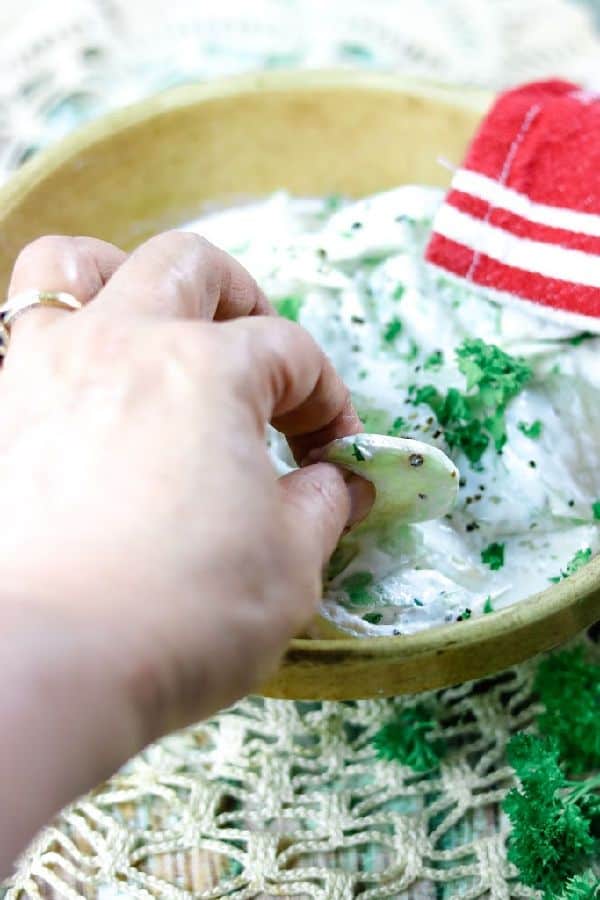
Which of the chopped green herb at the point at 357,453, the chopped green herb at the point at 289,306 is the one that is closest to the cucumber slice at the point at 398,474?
the chopped green herb at the point at 357,453

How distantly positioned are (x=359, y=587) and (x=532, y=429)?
19 centimetres

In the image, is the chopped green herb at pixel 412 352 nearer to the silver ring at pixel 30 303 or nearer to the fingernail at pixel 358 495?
the fingernail at pixel 358 495

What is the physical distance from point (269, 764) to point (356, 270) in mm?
409

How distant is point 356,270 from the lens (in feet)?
2.98

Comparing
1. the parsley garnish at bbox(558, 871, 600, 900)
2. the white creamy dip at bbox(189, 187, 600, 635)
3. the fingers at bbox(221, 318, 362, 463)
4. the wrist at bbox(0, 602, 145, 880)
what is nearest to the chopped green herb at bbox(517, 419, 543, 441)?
the white creamy dip at bbox(189, 187, 600, 635)

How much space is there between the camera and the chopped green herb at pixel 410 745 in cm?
75

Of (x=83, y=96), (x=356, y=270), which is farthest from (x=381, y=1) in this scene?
(x=356, y=270)

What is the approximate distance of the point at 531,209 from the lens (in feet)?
2.79

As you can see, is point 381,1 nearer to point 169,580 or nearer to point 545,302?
point 545,302

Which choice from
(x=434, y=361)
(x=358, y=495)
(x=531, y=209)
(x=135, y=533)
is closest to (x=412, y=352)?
(x=434, y=361)

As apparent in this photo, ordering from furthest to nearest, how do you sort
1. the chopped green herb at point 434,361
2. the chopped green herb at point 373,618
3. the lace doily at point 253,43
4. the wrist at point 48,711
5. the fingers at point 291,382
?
the lace doily at point 253,43
the chopped green herb at point 434,361
the chopped green herb at point 373,618
the fingers at point 291,382
the wrist at point 48,711

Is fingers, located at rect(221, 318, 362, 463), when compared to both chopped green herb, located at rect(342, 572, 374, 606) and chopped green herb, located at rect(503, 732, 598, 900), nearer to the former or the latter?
chopped green herb, located at rect(342, 572, 374, 606)

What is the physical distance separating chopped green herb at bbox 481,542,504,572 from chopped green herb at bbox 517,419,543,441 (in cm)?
9

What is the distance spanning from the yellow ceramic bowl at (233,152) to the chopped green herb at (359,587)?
36cm
